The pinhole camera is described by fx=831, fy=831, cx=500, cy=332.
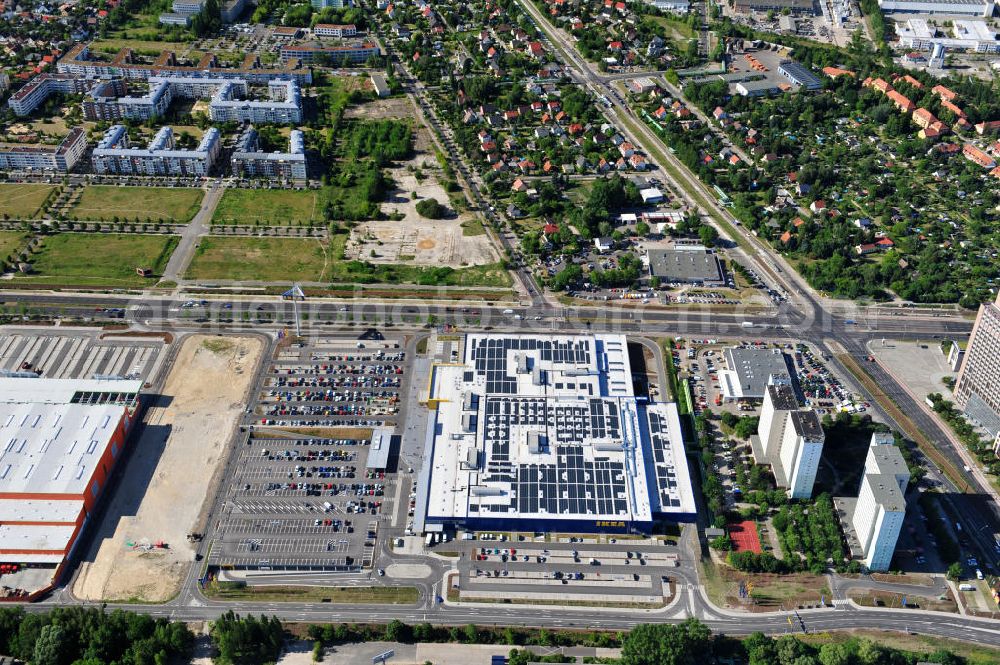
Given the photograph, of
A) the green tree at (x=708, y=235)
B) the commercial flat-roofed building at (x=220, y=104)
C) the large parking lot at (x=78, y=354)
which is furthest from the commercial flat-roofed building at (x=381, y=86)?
the large parking lot at (x=78, y=354)

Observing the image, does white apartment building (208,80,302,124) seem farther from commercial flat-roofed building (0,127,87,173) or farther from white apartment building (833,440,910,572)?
white apartment building (833,440,910,572)

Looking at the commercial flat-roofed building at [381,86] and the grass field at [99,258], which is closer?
the grass field at [99,258]

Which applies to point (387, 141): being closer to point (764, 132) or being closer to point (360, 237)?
point (360, 237)

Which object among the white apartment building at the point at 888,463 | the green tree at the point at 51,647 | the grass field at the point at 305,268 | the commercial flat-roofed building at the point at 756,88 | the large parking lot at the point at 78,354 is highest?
the commercial flat-roofed building at the point at 756,88

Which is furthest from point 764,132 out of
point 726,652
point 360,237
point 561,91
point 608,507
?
point 726,652

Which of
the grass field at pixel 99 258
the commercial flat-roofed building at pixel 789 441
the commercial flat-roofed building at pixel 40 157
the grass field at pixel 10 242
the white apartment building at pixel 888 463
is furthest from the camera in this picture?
the commercial flat-roofed building at pixel 40 157

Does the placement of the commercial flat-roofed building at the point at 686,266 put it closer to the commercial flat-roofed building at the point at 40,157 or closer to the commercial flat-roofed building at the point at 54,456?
the commercial flat-roofed building at the point at 54,456

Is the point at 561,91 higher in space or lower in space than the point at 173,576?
higher
